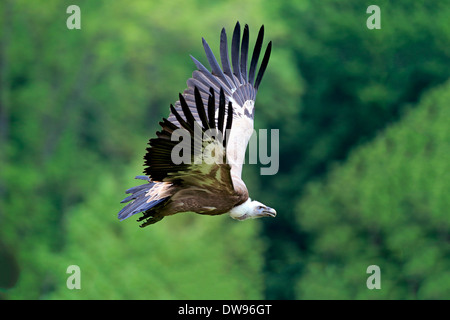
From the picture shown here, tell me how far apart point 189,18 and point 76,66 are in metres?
4.59

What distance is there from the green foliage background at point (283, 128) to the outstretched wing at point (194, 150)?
18.6 m

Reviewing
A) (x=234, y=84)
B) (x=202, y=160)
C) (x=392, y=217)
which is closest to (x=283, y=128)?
(x=392, y=217)

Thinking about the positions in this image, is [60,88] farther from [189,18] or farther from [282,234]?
[282,234]

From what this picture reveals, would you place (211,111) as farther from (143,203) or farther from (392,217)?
(392,217)

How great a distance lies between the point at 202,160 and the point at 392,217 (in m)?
20.9

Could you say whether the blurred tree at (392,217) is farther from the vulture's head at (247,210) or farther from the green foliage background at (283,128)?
the vulture's head at (247,210)

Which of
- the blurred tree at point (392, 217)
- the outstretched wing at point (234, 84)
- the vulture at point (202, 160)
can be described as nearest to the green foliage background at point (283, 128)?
the blurred tree at point (392, 217)

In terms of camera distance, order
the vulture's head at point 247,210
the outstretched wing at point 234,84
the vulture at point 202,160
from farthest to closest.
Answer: the outstretched wing at point 234,84
the vulture's head at point 247,210
the vulture at point 202,160

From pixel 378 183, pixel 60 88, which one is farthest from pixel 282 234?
pixel 60 88

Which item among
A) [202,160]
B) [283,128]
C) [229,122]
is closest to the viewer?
[229,122]

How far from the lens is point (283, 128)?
111 ft

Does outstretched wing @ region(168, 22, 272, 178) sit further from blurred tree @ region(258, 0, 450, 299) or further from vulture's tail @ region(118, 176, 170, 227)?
blurred tree @ region(258, 0, 450, 299)

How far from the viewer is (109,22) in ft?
107

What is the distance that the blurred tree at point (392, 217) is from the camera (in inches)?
1108
